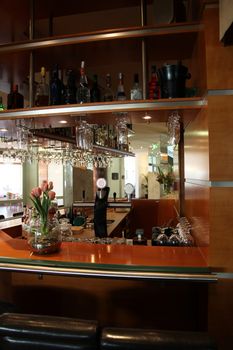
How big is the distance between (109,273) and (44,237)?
1.84 feet

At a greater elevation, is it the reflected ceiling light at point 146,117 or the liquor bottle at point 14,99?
the liquor bottle at point 14,99

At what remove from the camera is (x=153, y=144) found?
11.2 metres

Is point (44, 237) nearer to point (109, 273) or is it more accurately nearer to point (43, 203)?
point (43, 203)

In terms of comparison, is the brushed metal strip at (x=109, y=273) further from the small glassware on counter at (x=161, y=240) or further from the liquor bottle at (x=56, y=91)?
the liquor bottle at (x=56, y=91)

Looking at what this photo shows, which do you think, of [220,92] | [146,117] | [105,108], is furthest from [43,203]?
[220,92]

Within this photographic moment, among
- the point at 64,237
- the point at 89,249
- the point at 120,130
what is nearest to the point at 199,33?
the point at 120,130

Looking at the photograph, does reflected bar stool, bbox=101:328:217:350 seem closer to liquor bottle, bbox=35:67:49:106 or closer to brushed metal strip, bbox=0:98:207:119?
brushed metal strip, bbox=0:98:207:119

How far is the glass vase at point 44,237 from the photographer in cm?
196

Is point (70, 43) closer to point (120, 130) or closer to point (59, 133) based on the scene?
point (120, 130)

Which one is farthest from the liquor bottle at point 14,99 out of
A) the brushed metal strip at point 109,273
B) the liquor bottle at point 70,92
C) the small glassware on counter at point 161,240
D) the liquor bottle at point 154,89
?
the small glassware on counter at point 161,240

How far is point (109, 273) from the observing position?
1.69 m

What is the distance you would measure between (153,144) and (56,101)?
9.17 m

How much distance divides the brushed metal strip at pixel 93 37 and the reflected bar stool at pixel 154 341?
1.71 metres

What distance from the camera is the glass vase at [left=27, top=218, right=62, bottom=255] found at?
1961 millimetres
